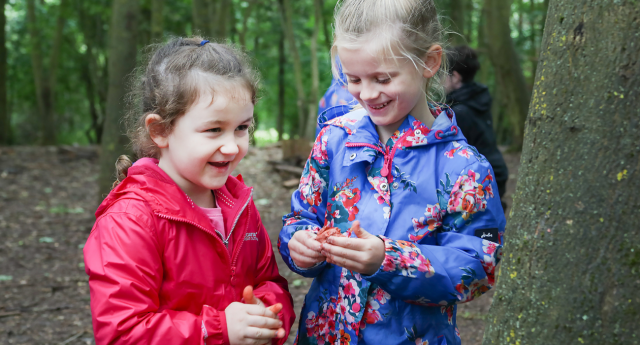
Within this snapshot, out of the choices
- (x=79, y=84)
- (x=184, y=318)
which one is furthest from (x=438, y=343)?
(x=79, y=84)

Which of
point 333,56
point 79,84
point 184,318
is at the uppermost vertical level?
point 333,56

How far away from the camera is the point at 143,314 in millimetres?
1550

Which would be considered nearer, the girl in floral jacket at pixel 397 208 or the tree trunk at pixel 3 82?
the girl in floral jacket at pixel 397 208

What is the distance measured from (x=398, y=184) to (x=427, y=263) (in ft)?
0.91

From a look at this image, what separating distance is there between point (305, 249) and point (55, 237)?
20.3 ft

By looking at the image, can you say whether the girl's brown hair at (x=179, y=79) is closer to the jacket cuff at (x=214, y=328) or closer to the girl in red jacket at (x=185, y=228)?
the girl in red jacket at (x=185, y=228)

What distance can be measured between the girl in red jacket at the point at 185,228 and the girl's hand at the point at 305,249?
6.3 inches

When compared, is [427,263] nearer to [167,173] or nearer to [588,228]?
[588,228]

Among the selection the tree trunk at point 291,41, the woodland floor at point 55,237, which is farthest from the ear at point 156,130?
the tree trunk at point 291,41

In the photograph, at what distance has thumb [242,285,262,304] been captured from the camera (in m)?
1.62

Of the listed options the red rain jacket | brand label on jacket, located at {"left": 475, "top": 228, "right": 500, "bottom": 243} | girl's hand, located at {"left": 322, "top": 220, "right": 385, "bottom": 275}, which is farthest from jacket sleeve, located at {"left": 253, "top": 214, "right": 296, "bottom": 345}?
brand label on jacket, located at {"left": 475, "top": 228, "right": 500, "bottom": 243}

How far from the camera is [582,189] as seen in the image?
1.33m

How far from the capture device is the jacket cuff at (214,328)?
1.61 m

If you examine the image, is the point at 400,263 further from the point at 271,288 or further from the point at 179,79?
the point at 179,79
